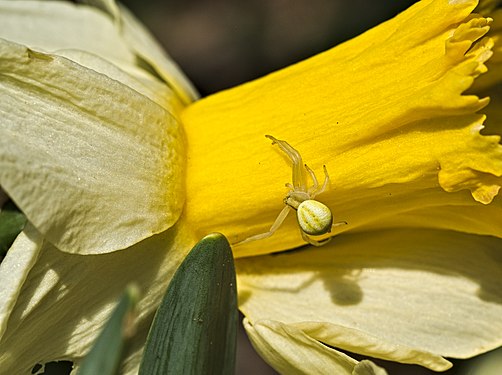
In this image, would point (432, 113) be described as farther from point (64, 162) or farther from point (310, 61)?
point (64, 162)

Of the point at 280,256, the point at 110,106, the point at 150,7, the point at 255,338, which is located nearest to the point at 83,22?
the point at 110,106

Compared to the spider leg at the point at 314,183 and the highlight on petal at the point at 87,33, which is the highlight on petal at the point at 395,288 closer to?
the spider leg at the point at 314,183

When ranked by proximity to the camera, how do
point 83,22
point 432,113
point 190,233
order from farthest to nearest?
point 83,22, point 190,233, point 432,113

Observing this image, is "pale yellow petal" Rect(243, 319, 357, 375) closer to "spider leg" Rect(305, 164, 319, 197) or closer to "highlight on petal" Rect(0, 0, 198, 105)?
"spider leg" Rect(305, 164, 319, 197)

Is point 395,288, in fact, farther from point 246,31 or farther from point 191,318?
point 246,31

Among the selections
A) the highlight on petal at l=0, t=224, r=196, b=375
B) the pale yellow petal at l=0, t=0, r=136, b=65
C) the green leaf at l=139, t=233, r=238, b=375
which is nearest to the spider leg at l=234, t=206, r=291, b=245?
the highlight on petal at l=0, t=224, r=196, b=375
